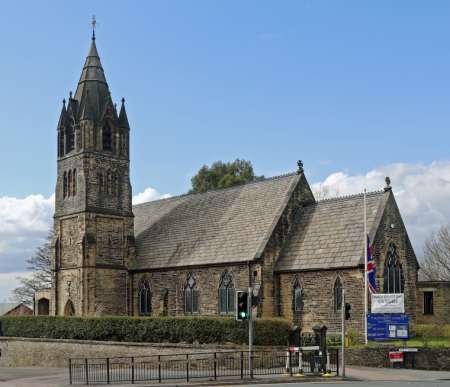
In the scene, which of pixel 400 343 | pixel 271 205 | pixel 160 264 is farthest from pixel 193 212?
pixel 400 343

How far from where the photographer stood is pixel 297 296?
43625 mm

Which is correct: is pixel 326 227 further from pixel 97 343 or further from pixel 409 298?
pixel 97 343

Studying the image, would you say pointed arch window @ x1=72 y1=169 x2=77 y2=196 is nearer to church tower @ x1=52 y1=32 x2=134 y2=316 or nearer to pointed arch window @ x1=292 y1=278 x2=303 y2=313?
church tower @ x1=52 y1=32 x2=134 y2=316

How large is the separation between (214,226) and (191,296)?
487 cm

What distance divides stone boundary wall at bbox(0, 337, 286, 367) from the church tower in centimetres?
468

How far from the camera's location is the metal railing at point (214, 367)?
29781mm

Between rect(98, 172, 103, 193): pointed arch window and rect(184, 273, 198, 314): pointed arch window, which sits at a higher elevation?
rect(98, 172, 103, 193): pointed arch window

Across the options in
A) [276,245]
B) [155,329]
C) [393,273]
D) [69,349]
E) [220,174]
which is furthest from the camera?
[220,174]

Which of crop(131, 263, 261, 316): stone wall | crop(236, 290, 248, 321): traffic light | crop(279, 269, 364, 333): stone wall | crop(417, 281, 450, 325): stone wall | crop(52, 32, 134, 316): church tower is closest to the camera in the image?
crop(236, 290, 248, 321): traffic light

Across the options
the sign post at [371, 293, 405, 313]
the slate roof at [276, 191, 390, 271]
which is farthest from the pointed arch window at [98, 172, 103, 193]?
the sign post at [371, 293, 405, 313]

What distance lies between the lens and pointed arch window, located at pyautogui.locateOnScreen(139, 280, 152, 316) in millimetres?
51969

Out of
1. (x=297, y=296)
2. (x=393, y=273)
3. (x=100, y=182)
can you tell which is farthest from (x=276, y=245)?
(x=100, y=182)

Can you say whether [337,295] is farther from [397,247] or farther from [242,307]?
[242,307]

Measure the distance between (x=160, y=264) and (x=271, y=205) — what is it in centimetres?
901
